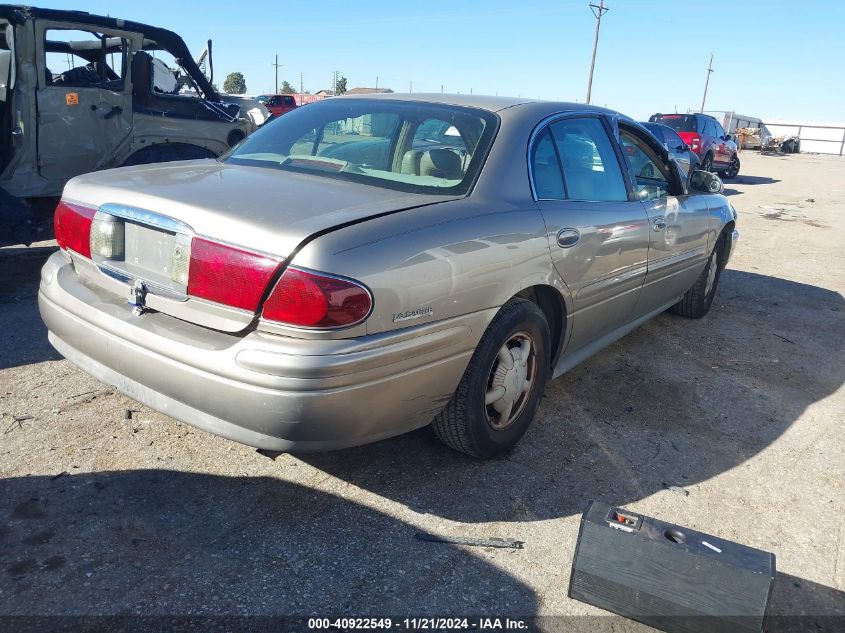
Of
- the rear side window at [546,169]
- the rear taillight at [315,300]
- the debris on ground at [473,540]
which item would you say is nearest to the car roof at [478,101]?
the rear side window at [546,169]

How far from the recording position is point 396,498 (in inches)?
109

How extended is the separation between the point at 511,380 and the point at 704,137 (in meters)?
18.1

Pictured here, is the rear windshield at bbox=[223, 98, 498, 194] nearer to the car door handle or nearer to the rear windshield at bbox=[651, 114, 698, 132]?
the car door handle

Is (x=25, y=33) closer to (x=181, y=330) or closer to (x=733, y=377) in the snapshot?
(x=181, y=330)

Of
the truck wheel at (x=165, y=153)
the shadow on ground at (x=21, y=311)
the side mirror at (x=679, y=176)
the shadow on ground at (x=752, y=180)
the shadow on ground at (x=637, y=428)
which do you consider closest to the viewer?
the shadow on ground at (x=637, y=428)

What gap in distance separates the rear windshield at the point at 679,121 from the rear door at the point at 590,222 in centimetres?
1665

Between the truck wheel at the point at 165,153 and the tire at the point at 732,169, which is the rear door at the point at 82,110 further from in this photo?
the tire at the point at 732,169

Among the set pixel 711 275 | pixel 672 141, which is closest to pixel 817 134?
pixel 672 141

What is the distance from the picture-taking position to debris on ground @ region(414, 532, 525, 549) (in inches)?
98.9

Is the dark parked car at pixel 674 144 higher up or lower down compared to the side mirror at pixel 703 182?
higher up

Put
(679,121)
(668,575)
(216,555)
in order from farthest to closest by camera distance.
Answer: (679,121) < (216,555) < (668,575)

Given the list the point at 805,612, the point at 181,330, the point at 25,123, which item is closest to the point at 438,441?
the point at 181,330

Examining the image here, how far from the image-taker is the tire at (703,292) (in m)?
5.37

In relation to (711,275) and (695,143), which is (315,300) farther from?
(695,143)
